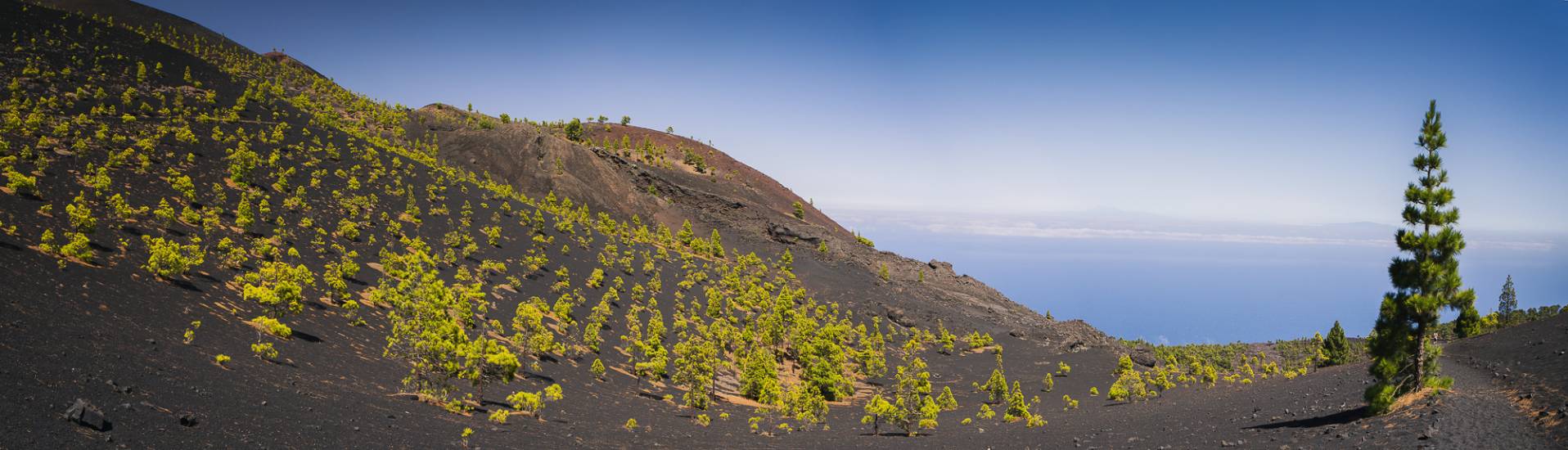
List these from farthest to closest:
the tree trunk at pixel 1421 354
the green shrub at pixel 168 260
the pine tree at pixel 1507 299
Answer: the pine tree at pixel 1507 299 < the green shrub at pixel 168 260 < the tree trunk at pixel 1421 354

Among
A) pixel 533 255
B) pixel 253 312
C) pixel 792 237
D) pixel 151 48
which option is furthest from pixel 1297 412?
pixel 151 48

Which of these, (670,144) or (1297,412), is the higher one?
(670,144)

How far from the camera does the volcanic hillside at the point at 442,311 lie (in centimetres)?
2106

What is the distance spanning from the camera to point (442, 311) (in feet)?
124

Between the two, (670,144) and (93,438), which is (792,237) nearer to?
(670,144)

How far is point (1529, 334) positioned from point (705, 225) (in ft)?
297

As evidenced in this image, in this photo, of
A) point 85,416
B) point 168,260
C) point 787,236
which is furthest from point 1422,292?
point 787,236

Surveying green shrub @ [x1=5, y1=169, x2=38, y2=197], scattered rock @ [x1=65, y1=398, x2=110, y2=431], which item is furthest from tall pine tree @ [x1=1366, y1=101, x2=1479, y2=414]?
green shrub @ [x1=5, y1=169, x2=38, y2=197]

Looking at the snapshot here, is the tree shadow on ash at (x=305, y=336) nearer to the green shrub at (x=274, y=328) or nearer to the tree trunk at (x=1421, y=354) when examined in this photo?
the green shrub at (x=274, y=328)

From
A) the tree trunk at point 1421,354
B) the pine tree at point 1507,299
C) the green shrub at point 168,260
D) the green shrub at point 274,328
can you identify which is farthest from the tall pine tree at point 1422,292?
the pine tree at point 1507,299

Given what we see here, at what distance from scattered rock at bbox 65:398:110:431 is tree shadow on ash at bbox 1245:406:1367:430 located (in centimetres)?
3339

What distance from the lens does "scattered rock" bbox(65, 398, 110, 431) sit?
1483 centimetres

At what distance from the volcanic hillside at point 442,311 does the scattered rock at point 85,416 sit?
0.06 metres

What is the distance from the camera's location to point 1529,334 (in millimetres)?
35688
